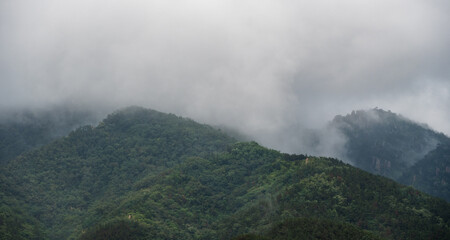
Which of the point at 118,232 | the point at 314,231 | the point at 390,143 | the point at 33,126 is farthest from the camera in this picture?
the point at 390,143

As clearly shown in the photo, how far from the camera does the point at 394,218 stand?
280ft

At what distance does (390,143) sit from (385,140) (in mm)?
1951

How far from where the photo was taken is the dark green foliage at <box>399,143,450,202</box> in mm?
149125

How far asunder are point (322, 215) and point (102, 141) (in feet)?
230

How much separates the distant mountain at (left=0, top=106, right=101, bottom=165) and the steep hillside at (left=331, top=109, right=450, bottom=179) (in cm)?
8277

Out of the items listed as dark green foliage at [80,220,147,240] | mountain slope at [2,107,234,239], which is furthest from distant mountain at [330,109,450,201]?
dark green foliage at [80,220,147,240]

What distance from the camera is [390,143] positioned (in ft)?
561

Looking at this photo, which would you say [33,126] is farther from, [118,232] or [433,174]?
[433,174]

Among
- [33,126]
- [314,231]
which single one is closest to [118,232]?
[314,231]

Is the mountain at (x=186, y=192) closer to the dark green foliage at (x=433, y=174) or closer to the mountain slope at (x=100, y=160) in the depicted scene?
the mountain slope at (x=100, y=160)

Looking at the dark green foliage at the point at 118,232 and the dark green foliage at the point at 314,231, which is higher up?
the dark green foliage at the point at 314,231

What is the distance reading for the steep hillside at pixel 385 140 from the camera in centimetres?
16512

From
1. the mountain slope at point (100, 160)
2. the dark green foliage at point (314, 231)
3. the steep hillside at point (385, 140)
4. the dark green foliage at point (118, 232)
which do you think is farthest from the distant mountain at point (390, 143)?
the dark green foliage at point (118, 232)

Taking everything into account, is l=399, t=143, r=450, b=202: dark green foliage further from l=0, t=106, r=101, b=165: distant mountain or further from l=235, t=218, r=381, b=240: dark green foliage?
l=0, t=106, r=101, b=165: distant mountain
